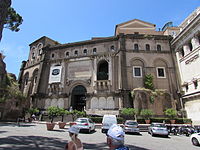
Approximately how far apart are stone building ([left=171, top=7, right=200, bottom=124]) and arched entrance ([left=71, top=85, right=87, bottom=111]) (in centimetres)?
1842

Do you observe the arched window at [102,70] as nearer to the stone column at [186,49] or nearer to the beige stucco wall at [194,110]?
the stone column at [186,49]

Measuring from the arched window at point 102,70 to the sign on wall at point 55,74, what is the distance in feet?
28.2

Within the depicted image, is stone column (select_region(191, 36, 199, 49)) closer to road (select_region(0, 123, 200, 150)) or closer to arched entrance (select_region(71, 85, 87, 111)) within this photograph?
road (select_region(0, 123, 200, 150))

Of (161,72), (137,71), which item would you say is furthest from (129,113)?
(161,72)

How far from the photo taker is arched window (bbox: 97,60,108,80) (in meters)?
29.0

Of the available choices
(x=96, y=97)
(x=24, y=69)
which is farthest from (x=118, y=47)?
(x=24, y=69)

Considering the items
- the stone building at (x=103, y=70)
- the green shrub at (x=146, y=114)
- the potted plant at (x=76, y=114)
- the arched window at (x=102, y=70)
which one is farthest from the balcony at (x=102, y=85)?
the green shrub at (x=146, y=114)

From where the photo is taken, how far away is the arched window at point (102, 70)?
28987mm

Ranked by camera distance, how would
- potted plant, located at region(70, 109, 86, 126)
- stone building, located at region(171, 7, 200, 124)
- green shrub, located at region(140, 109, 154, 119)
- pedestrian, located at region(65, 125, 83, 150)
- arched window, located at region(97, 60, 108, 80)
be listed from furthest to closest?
arched window, located at region(97, 60, 108, 80) → potted plant, located at region(70, 109, 86, 126) → stone building, located at region(171, 7, 200, 124) → green shrub, located at region(140, 109, 154, 119) → pedestrian, located at region(65, 125, 83, 150)

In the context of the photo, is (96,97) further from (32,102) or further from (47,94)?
(32,102)

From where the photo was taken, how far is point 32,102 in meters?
30.2

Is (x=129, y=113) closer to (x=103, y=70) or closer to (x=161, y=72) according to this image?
(x=161, y=72)

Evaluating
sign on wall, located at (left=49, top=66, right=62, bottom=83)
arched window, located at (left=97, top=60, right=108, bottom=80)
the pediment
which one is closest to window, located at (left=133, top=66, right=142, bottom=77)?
arched window, located at (left=97, top=60, right=108, bottom=80)

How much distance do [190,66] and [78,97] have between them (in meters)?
21.6
